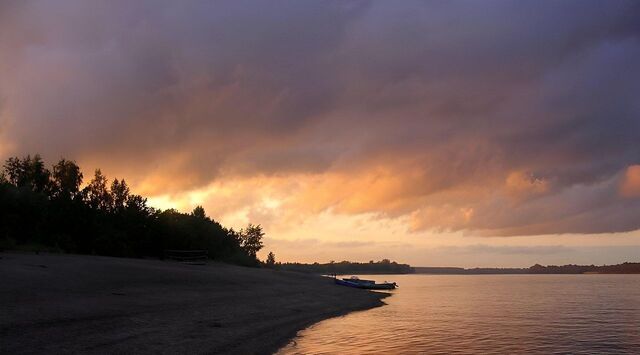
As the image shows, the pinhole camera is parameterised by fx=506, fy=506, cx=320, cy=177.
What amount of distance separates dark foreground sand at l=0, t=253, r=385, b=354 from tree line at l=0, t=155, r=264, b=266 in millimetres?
20760

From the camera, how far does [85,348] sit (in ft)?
59.9

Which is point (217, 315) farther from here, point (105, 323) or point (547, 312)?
point (547, 312)

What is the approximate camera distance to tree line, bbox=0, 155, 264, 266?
5919cm

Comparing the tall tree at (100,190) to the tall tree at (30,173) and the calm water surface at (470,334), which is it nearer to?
the tall tree at (30,173)

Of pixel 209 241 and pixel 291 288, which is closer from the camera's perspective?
pixel 291 288

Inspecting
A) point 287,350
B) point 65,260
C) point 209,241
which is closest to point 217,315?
point 287,350

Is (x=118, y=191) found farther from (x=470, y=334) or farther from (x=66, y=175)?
(x=470, y=334)

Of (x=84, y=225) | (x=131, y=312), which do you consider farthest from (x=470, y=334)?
(x=84, y=225)

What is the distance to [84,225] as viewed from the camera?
207 feet

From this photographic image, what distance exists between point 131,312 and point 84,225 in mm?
42130

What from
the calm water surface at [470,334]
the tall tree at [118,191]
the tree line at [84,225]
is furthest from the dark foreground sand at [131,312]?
the tall tree at [118,191]

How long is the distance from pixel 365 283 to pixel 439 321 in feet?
180

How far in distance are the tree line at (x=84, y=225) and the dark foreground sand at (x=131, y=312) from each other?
20.8 metres

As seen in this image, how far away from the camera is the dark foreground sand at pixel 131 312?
63.6 ft
